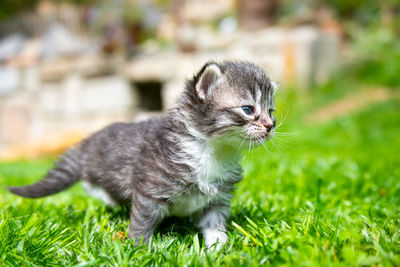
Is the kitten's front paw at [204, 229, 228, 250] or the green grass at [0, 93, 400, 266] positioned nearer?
the green grass at [0, 93, 400, 266]

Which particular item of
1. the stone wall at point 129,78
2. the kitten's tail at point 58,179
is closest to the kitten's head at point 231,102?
the kitten's tail at point 58,179

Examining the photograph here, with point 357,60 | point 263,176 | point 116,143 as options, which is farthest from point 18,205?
point 357,60

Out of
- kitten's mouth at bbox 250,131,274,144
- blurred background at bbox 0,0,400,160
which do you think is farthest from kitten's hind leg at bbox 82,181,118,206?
blurred background at bbox 0,0,400,160

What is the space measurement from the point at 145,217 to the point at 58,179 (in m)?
1.19

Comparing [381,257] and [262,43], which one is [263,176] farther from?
[262,43]

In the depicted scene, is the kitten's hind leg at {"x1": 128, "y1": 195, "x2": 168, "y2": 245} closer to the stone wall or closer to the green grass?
the green grass

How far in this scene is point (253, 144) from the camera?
251 centimetres

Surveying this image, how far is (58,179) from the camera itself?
11.0ft

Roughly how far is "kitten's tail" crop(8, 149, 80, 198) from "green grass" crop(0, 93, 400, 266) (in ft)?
0.55

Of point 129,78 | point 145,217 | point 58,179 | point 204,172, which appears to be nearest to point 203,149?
point 204,172

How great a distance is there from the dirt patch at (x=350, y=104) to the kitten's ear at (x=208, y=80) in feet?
25.1

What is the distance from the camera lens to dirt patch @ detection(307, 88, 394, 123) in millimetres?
9713

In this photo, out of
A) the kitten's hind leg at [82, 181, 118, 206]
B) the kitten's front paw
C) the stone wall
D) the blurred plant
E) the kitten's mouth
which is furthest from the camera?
the blurred plant

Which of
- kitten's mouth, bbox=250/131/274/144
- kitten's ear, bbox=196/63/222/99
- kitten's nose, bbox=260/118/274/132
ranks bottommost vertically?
kitten's mouth, bbox=250/131/274/144
